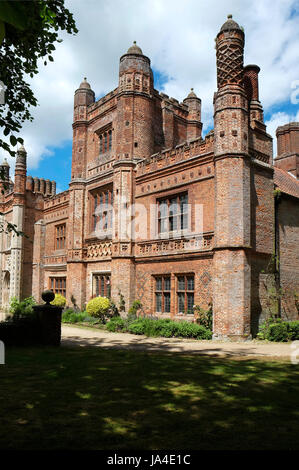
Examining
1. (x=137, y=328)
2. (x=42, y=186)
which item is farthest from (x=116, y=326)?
(x=42, y=186)

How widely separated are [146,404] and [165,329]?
974cm

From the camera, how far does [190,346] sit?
473 inches

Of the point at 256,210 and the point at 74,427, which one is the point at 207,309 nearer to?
the point at 256,210

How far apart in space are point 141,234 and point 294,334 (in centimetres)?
829

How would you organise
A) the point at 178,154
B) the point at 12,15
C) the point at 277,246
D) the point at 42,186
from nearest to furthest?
the point at 12,15, the point at 277,246, the point at 178,154, the point at 42,186

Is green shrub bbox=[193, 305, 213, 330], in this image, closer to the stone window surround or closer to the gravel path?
the stone window surround

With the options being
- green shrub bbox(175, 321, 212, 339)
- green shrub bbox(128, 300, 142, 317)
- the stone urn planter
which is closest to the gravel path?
green shrub bbox(175, 321, 212, 339)

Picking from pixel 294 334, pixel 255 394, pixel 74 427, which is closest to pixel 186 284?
pixel 294 334

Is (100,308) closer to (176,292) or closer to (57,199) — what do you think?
(176,292)

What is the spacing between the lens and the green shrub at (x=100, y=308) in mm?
18516

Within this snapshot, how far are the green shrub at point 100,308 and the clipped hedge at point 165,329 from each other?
190 cm

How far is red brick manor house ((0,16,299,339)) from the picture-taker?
1415 cm

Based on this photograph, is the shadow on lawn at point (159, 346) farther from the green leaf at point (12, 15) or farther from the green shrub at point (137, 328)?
the green leaf at point (12, 15)

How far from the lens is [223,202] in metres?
14.2
